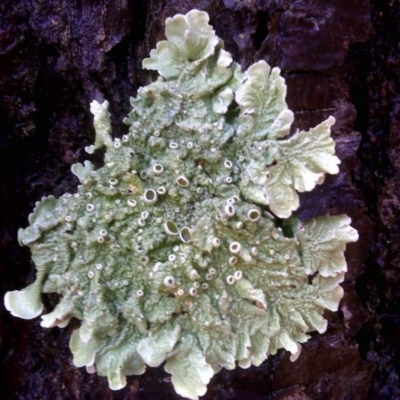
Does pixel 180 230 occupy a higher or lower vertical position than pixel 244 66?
lower

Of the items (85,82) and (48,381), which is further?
(48,381)

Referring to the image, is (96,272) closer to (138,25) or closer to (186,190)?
(186,190)

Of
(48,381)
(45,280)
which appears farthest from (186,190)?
(48,381)

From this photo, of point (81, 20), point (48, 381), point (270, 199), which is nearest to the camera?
point (270, 199)
